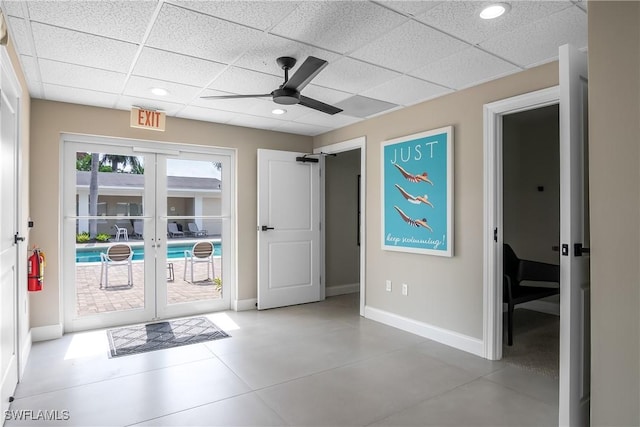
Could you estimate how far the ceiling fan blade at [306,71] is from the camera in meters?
2.41

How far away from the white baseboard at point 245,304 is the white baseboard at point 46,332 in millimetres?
1932

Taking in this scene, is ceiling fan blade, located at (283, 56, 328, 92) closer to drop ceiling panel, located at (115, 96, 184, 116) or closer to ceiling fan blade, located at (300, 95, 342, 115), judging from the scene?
ceiling fan blade, located at (300, 95, 342, 115)

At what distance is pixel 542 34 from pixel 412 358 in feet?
8.87

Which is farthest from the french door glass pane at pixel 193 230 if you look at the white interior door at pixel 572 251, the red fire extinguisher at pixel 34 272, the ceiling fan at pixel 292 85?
the white interior door at pixel 572 251

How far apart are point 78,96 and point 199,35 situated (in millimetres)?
2063

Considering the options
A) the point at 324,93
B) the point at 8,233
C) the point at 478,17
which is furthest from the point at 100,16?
the point at 478,17

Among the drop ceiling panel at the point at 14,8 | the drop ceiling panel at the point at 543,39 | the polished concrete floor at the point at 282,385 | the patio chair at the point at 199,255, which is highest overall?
the drop ceiling panel at the point at 14,8

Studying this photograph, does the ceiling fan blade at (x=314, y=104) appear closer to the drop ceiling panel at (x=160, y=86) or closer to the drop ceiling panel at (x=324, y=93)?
the drop ceiling panel at (x=324, y=93)

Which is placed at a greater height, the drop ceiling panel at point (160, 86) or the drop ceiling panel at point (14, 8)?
the drop ceiling panel at point (160, 86)

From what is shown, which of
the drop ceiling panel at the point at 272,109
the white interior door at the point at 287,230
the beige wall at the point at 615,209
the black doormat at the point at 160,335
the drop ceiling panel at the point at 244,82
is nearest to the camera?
the beige wall at the point at 615,209

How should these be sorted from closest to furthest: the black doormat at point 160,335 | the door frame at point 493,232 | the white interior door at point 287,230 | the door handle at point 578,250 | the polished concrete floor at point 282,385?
the door handle at point 578,250, the polished concrete floor at point 282,385, the door frame at point 493,232, the black doormat at point 160,335, the white interior door at point 287,230

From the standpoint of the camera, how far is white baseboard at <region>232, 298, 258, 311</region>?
505cm

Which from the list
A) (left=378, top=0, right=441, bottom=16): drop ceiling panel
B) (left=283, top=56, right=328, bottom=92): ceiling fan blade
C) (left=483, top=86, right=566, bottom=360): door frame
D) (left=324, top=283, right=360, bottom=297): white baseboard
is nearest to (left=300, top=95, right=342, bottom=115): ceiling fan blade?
(left=283, top=56, right=328, bottom=92): ceiling fan blade

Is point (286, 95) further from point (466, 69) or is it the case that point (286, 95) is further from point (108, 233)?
point (108, 233)
